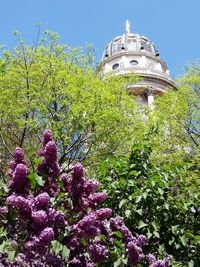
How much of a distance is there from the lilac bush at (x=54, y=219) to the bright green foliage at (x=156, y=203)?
1.28m

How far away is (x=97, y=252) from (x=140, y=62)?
50.5 metres

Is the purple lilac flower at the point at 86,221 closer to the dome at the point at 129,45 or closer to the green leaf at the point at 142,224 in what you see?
the green leaf at the point at 142,224

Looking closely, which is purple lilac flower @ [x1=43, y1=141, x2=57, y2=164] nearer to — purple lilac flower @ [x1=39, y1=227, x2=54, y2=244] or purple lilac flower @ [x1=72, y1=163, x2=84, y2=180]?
purple lilac flower @ [x1=72, y1=163, x2=84, y2=180]

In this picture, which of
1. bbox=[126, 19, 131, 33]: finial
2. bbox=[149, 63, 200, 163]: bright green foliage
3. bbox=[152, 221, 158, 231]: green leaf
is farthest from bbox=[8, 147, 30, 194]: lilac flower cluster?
bbox=[126, 19, 131, 33]: finial

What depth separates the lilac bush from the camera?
4297 millimetres

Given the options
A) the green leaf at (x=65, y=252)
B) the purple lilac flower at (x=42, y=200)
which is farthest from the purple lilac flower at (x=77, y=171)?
the green leaf at (x=65, y=252)

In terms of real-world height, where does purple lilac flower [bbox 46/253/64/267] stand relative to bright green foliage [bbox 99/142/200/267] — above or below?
below

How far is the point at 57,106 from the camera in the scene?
17766 millimetres

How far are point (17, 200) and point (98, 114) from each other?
40.1ft

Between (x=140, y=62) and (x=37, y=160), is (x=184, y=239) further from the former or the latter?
(x=140, y=62)

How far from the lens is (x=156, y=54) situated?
5844cm

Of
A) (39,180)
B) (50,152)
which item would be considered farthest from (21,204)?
(50,152)

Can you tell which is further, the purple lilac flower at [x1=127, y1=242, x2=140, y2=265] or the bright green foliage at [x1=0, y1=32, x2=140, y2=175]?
the bright green foliage at [x1=0, y1=32, x2=140, y2=175]

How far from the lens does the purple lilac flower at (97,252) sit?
15.9 ft
